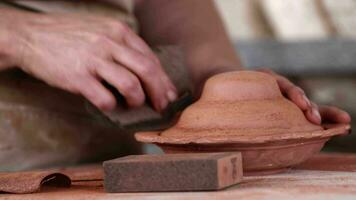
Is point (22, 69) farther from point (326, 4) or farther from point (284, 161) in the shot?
point (326, 4)

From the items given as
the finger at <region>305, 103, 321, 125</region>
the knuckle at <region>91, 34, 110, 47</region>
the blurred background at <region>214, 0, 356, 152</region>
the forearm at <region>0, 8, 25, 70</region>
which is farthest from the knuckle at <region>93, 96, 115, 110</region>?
the blurred background at <region>214, 0, 356, 152</region>

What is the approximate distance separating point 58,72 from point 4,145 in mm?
248

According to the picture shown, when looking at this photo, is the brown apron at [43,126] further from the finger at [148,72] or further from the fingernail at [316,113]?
the fingernail at [316,113]

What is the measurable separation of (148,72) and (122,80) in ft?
0.19

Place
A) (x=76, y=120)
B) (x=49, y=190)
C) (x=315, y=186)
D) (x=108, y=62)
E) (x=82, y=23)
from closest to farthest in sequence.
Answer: (x=315, y=186)
(x=49, y=190)
(x=108, y=62)
(x=82, y=23)
(x=76, y=120)

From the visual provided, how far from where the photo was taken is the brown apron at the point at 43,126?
1854 millimetres

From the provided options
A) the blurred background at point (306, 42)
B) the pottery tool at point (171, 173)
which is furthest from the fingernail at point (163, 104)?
the blurred background at point (306, 42)

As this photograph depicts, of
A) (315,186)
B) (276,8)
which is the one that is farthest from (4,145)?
(276,8)

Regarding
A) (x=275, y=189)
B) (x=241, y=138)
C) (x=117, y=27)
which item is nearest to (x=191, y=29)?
(x=117, y=27)

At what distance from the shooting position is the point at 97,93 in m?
1.62

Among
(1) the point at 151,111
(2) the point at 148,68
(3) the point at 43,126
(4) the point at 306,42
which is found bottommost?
(4) the point at 306,42

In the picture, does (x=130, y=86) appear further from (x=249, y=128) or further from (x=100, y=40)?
(x=249, y=128)

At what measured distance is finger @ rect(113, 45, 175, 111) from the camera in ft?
5.36

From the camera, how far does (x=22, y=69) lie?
1.80 meters
